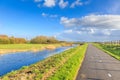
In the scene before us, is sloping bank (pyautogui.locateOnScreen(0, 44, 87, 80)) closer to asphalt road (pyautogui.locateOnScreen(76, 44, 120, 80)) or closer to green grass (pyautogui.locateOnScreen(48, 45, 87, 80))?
green grass (pyautogui.locateOnScreen(48, 45, 87, 80))

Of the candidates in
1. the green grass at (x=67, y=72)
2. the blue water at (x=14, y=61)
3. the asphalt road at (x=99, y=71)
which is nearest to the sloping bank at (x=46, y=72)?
the green grass at (x=67, y=72)

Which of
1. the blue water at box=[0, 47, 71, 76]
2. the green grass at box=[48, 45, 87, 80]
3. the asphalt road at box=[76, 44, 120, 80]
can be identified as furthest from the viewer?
the blue water at box=[0, 47, 71, 76]

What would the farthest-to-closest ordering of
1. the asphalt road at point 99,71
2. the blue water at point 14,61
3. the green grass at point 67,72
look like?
the blue water at point 14,61 → the asphalt road at point 99,71 → the green grass at point 67,72

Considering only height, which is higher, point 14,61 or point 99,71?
point 99,71

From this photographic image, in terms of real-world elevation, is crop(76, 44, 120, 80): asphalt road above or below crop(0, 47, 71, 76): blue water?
above

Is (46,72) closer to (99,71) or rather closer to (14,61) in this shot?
(99,71)

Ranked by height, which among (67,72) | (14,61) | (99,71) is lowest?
(14,61)

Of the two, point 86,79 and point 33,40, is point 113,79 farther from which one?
point 33,40

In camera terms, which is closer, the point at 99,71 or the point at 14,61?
the point at 99,71

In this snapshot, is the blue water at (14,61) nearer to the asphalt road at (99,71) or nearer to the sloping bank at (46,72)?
the sloping bank at (46,72)

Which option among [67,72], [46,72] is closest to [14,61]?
[46,72]

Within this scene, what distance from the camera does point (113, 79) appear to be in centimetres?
1504

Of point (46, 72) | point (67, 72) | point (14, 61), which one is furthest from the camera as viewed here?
point (14, 61)

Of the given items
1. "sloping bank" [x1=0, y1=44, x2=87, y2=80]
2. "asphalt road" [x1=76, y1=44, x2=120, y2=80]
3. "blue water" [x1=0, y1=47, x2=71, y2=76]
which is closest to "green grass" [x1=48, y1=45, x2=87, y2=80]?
"sloping bank" [x1=0, y1=44, x2=87, y2=80]
